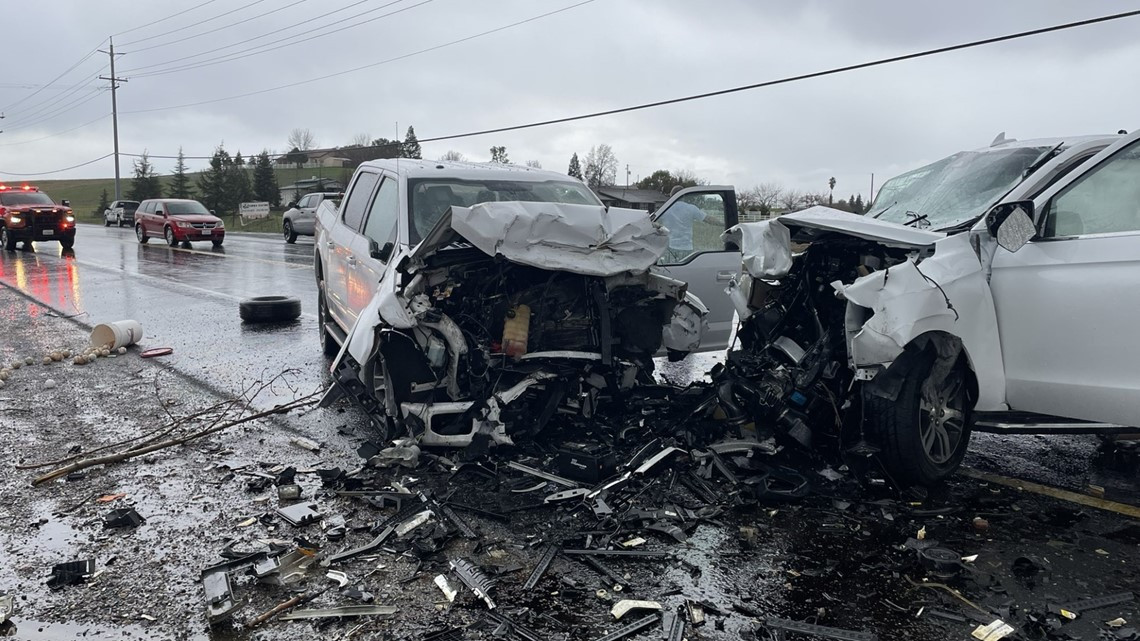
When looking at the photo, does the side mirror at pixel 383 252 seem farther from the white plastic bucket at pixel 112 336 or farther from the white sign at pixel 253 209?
the white sign at pixel 253 209

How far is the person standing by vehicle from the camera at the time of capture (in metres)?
6.99

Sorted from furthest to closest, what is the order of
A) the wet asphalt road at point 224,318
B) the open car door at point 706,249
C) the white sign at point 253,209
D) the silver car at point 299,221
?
the white sign at point 253,209 → the silver car at point 299,221 → the open car door at point 706,249 → the wet asphalt road at point 224,318

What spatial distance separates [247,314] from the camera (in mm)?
10219

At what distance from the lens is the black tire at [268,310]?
10219 mm

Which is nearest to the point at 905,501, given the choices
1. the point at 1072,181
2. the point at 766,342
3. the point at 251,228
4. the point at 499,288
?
the point at 766,342

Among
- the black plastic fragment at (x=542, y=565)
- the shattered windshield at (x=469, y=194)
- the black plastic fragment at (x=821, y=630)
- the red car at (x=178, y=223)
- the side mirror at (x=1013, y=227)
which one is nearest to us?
the black plastic fragment at (x=821, y=630)

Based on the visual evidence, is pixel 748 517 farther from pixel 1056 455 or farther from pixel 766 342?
pixel 1056 455

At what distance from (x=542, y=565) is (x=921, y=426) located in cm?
239

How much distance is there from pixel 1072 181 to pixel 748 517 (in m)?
2.74

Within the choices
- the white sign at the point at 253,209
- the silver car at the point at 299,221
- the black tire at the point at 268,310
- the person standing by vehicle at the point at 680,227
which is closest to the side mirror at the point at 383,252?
the person standing by vehicle at the point at 680,227

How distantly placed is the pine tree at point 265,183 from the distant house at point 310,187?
1.33 metres

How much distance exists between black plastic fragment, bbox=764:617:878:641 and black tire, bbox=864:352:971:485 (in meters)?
1.52

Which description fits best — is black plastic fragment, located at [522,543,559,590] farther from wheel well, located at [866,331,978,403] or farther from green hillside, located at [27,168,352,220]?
green hillside, located at [27,168,352,220]

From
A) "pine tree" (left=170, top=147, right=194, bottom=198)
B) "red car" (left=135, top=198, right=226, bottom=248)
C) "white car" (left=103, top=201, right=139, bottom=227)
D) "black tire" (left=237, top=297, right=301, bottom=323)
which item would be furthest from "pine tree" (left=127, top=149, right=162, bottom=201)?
"black tire" (left=237, top=297, right=301, bottom=323)
